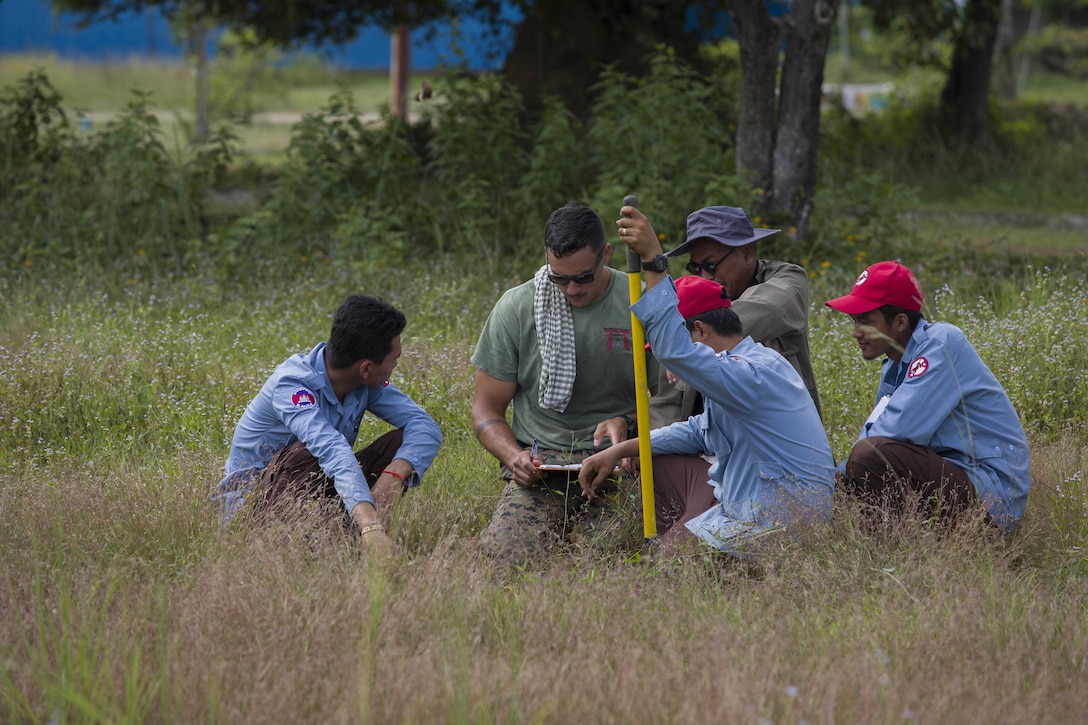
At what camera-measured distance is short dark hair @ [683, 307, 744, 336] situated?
13.9 feet

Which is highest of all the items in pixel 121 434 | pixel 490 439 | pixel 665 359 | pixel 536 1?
pixel 536 1

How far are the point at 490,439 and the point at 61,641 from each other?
207cm

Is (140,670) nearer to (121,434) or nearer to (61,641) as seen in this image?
(61,641)

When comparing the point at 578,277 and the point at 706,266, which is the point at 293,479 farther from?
the point at 706,266

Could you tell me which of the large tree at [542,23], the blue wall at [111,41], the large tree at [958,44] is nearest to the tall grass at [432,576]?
the large tree at [542,23]

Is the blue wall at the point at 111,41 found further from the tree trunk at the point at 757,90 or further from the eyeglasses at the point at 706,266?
the eyeglasses at the point at 706,266

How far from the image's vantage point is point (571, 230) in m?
4.61

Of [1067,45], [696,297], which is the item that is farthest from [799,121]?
[1067,45]

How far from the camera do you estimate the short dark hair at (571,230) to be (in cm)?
461

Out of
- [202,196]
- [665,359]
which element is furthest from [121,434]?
[202,196]

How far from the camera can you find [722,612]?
12.2 feet

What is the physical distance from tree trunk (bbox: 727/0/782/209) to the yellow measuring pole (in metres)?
5.55

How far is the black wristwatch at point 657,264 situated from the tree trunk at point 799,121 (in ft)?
20.0

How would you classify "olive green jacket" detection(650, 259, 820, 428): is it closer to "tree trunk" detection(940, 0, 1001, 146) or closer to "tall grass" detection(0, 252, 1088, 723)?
"tall grass" detection(0, 252, 1088, 723)
